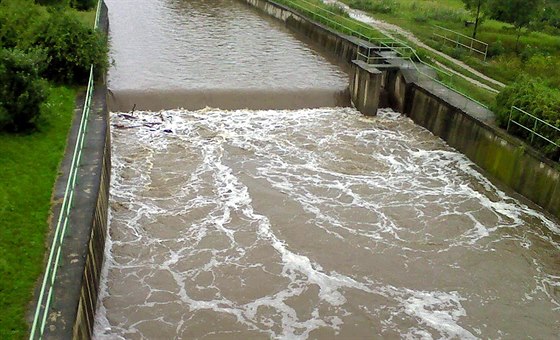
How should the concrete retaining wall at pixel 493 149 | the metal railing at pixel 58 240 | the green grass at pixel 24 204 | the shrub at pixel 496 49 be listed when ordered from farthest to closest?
the shrub at pixel 496 49 < the concrete retaining wall at pixel 493 149 < the green grass at pixel 24 204 < the metal railing at pixel 58 240

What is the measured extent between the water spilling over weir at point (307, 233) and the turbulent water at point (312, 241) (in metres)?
0.04

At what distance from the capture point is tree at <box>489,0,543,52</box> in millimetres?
26516

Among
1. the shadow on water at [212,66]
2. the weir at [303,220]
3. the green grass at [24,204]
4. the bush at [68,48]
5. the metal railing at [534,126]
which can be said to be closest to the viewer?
the green grass at [24,204]

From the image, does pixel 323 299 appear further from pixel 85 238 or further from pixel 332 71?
pixel 332 71

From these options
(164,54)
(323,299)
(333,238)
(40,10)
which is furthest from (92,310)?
(164,54)

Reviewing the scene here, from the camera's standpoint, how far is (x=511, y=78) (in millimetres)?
24125

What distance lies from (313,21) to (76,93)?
64.2 ft

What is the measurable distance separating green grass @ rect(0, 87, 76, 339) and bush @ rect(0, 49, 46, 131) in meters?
0.42

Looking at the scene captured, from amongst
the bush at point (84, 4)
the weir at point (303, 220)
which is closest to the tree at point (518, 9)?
the weir at point (303, 220)

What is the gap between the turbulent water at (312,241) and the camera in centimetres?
1207

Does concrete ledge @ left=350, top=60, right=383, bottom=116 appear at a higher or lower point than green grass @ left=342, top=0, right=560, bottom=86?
lower

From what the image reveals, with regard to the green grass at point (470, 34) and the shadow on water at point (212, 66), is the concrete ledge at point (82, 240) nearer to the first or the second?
the shadow on water at point (212, 66)

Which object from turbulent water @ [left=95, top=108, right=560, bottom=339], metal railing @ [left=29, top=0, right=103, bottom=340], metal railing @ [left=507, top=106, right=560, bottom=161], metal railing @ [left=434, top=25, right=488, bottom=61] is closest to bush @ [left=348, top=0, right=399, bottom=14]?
metal railing @ [left=434, top=25, right=488, bottom=61]

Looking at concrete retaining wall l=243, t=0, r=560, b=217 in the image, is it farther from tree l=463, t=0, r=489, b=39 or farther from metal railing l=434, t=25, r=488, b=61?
tree l=463, t=0, r=489, b=39
